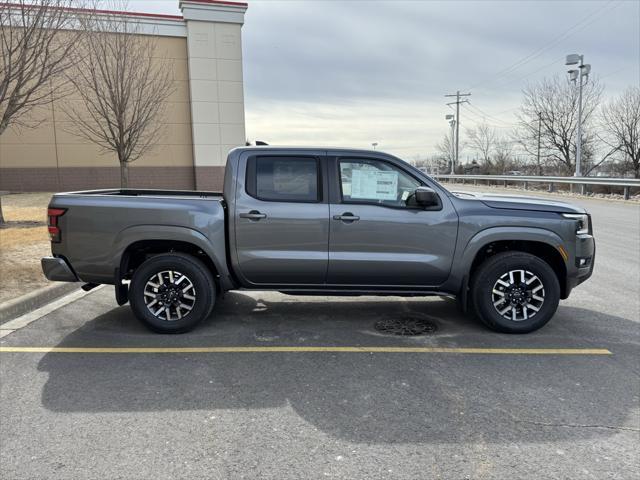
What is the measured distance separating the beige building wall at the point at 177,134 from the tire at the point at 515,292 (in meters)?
18.9

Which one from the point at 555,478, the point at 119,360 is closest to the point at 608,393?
the point at 555,478

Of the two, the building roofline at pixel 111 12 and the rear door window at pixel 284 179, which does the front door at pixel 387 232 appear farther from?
the building roofline at pixel 111 12

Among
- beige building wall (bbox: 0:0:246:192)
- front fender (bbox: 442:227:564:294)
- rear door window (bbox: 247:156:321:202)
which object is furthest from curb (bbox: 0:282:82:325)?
beige building wall (bbox: 0:0:246:192)

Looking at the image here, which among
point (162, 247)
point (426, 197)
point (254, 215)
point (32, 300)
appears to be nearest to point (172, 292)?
point (162, 247)

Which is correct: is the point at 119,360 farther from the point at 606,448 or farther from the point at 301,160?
the point at 606,448

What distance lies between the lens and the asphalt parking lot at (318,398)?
300 centimetres

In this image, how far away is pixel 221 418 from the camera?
351 centimetres

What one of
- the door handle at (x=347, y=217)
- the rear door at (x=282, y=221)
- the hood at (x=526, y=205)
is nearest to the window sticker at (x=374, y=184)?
the door handle at (x=347, y=217)

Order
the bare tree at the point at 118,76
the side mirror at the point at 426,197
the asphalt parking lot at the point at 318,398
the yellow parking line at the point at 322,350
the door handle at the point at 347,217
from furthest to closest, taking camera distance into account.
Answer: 1. the bare tree at the point at 118,76
2. the door handle at the point at 347,217
3. the side mirror at the point at 426,197
4. the yellow parking line at the point at 322,350
5. the asphalt parking lot at the point at 318,398

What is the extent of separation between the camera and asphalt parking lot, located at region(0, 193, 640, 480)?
3.00 metres

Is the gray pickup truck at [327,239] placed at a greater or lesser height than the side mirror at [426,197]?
lesser

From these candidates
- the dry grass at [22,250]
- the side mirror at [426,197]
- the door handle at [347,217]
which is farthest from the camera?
the dry grass at [22,250]

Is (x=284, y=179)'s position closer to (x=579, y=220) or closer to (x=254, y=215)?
(x=254, y=215)

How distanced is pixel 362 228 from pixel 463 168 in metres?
54.1
